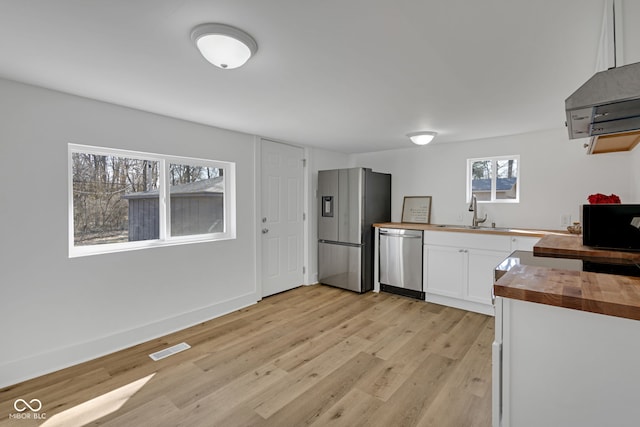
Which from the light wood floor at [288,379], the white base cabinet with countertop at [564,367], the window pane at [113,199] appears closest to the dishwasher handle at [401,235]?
the light wood floor at [288,379]

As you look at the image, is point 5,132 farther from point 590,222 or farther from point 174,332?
point 590,222

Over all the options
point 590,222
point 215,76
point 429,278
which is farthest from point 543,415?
point 429,278

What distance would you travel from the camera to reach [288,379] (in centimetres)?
218

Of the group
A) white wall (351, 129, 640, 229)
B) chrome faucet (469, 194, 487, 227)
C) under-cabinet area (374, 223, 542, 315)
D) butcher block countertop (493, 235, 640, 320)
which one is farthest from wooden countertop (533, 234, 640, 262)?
chrome faucet (469, 194, 487, 227)

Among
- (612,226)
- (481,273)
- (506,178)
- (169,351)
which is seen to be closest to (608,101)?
(612,226)

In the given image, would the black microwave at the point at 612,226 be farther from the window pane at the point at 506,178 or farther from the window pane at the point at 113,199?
the window pane at the point at 113,199

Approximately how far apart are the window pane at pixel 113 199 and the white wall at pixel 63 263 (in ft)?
0.53

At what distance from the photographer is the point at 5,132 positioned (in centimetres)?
208

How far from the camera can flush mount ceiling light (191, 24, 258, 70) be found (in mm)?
1430

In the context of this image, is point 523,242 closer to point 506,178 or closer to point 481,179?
point 506,178

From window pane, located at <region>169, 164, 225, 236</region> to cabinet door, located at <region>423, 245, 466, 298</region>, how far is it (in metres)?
2.65

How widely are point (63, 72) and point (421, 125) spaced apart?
3.13m

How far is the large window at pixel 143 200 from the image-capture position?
8.29ft

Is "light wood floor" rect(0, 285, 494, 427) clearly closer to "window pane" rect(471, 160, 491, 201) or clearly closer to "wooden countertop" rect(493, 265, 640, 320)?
"wooden countertop" rect(493, 265, 640, 320)
